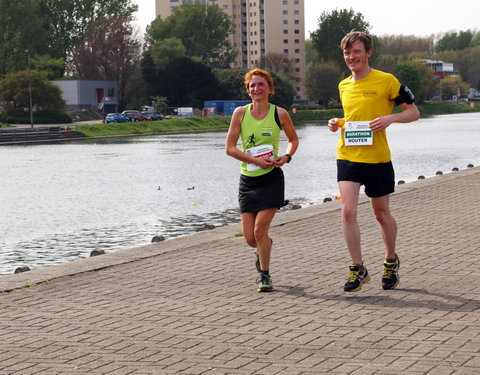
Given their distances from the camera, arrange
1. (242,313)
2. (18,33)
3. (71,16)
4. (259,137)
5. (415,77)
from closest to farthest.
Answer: (242,313) → (259,137) → (18,33) → (71,16) → (415,77)

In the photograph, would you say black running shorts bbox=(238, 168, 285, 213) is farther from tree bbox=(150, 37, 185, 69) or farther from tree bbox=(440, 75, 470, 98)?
tree bbox=(440, 75, 470, 98)

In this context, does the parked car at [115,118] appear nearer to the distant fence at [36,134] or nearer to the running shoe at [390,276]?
the distant fence at [36,134]

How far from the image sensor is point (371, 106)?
7559mm

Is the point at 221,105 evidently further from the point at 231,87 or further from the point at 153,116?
the point at 153,116

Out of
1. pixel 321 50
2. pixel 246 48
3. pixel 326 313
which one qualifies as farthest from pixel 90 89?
pixel 326 313

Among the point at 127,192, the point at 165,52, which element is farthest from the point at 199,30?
the point at 127,192

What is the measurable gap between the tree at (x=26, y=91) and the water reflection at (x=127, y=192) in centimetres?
3819

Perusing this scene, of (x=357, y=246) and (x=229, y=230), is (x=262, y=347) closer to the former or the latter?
(x=357, y=246)

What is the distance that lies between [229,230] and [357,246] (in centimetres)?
425

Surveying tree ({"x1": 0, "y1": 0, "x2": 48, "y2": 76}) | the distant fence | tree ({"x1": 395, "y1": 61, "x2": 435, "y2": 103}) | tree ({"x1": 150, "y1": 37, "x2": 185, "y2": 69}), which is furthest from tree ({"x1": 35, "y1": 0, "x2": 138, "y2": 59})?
the distant fence

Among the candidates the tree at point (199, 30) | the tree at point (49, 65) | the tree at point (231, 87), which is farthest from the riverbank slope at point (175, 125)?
the tree at point (199, 30)

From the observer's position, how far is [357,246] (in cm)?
775

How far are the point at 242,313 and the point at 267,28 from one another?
176278 mm

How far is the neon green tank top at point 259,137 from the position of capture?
783cm
